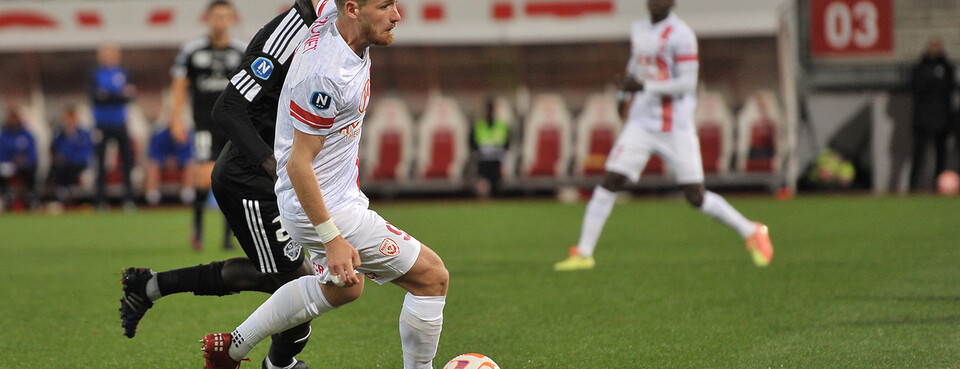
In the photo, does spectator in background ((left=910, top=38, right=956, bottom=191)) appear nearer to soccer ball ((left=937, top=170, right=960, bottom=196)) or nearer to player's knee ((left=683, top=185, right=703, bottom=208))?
soccer ball ((left=937, top=170, right=960, bottom=196))

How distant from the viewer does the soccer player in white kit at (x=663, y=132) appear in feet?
27.2

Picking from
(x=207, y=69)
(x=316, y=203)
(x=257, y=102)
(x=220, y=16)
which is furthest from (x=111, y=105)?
(x=316, y=203)

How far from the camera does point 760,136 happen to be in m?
18.6

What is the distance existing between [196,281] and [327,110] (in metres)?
1.48

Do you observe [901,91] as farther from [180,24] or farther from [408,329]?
[408,329]

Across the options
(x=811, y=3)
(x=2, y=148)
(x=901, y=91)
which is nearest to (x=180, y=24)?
(x=2, y=148)

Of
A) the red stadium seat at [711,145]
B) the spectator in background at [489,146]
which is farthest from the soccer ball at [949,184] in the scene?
the spectator in background at [489,146]

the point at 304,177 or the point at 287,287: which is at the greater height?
the point at 304,177

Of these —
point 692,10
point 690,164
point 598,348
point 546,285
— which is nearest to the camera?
point 598,348

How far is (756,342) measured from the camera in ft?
16.6

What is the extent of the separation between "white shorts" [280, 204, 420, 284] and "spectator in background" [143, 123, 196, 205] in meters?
15.4

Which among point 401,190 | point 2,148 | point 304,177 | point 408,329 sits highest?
point 304,177

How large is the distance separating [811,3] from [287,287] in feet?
57.8

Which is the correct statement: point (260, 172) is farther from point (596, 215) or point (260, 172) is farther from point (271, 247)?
point (596, 215)
